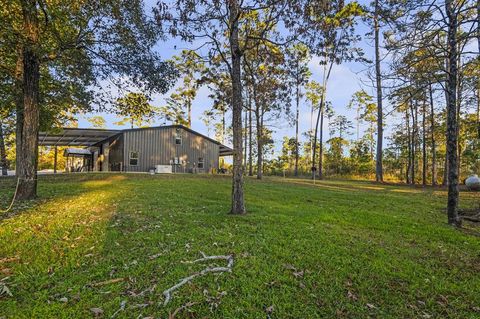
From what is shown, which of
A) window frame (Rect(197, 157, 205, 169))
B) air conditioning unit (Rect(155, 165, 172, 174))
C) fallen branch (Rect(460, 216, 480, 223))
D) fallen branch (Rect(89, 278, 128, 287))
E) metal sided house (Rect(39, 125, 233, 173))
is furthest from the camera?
window frame (Rect(197, 157, 205, 169))

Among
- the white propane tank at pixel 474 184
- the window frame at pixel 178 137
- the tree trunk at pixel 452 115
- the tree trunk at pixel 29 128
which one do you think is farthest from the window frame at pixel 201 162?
the tree trunk at pixel 452 115

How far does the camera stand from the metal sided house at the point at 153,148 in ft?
66.7

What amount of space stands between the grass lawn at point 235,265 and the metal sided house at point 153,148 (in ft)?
Answer: 49.2

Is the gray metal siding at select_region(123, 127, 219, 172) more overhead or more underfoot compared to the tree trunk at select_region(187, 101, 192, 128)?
more underfoot

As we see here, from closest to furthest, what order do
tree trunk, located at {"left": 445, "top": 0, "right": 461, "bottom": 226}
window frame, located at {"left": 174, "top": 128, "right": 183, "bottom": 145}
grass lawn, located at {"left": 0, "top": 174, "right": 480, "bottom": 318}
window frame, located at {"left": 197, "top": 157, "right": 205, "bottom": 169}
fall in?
1. grass lawn, located at {"left": 0, "top": 174, "right": 480, "bottom": 318}
2. tree trunk, located at {"left": 445, "top": 0, "right": 461, "bottom": 226}
3. window frame, located at {"left": 174, "top": 128, "right": 183, "bottom": 145}
4. window frame, located at {"left": 197, "top": 157, "right": 205, "bottom": 169}

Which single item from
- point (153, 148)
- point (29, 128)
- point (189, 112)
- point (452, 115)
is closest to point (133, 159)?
point (153, 148)

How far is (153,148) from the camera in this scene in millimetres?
21297

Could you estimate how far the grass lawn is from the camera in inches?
104

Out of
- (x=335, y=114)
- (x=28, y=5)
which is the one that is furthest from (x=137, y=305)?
(x=335, y=114)

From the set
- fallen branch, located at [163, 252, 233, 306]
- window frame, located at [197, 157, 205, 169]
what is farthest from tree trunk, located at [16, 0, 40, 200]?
window frame, located at [197, 157, 205, 169]

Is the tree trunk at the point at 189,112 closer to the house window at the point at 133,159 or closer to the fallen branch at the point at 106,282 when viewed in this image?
the house window at the point at 133,159

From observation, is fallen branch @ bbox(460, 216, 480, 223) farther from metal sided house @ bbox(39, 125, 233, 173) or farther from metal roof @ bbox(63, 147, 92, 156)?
metal roof @ bbox(63, 147, 92, 156)

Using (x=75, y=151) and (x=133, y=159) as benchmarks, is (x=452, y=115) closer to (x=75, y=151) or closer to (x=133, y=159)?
(x=133, y=159)

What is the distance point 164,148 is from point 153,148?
3.05ft
